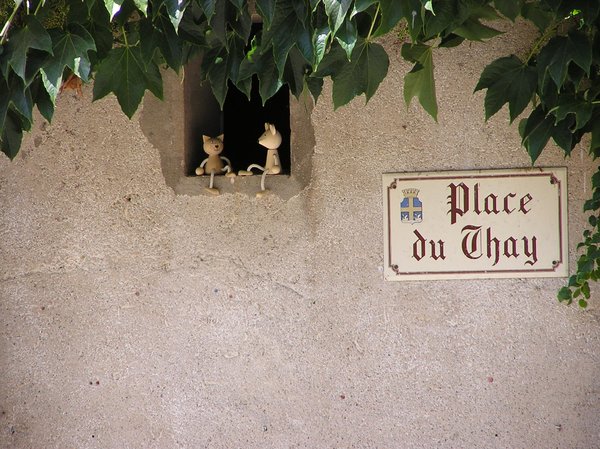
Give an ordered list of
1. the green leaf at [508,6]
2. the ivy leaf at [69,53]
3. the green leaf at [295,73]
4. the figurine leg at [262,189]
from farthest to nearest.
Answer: the figurine leg at [262,189], the green leaf at [295,73], the green leaf at [508,6], the ivy leaf at [69,53]

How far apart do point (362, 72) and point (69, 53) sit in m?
0.79

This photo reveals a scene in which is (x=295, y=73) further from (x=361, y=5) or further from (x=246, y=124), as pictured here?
(x=246, y=124)

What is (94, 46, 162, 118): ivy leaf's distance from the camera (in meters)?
2.45

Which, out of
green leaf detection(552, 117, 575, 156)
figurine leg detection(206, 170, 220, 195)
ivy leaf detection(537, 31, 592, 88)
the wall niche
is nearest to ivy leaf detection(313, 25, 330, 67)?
ivy leaf detection(537, 31, 592, 88)

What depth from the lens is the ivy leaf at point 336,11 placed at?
6.28 ft

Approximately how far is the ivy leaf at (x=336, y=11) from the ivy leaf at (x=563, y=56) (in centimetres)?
66

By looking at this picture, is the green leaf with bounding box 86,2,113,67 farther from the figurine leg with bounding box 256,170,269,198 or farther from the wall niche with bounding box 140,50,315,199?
the figurine leg with bounding box 256,170,269,198

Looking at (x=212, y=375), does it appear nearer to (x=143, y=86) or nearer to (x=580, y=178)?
(x=143, y=86)

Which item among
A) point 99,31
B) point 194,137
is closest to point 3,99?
point 99,31

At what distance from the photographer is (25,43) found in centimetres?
214

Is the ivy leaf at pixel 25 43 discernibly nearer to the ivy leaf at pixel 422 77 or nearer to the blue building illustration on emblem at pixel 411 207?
the ivy leaf at pixel 422 77

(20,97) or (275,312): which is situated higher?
(20,97)

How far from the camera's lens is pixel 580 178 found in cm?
318

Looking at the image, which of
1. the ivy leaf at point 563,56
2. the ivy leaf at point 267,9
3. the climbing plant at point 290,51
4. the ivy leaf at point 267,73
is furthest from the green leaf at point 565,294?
the ivy leaf at point 267,9
